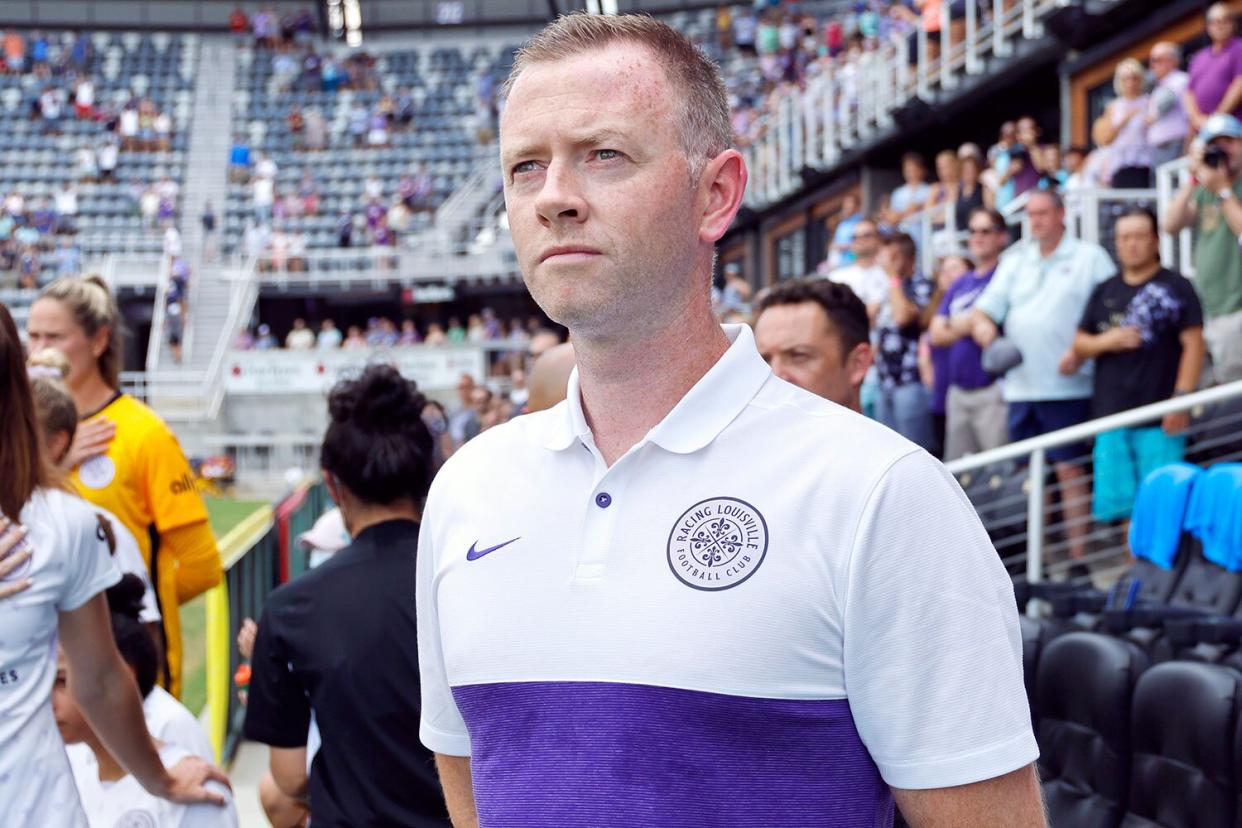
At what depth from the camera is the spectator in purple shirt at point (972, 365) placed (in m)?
7.00

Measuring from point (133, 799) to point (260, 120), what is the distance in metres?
34.6

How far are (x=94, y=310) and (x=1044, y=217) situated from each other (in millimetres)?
4399

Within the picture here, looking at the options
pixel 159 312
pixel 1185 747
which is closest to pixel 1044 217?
pixel 1185 747

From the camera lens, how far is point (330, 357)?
75.8 feet

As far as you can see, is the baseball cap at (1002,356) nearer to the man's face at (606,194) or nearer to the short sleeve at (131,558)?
the short sleeve at (131,558)

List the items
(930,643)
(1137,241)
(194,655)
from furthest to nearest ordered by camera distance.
A: 1. (194,655)
2. (1137,241)
3. (930,643)

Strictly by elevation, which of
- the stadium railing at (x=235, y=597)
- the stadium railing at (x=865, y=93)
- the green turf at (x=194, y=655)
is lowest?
the green turf at (x=194, y=655)

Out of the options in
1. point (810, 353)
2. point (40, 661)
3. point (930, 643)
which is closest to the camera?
point (930, 643)

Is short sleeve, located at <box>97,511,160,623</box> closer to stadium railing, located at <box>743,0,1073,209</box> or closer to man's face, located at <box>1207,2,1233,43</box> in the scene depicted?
man's face, located at <box>1207,2,1233,43</box>

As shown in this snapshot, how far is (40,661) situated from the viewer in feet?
7.09

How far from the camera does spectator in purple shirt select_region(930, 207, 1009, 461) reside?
7004 mm

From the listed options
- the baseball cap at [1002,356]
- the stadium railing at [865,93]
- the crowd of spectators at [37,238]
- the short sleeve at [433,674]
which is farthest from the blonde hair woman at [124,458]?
the crowd of spectators at [37,238]

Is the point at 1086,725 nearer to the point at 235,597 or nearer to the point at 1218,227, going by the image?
the point at 1218,227

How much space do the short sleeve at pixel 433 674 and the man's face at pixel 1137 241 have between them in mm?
4790
